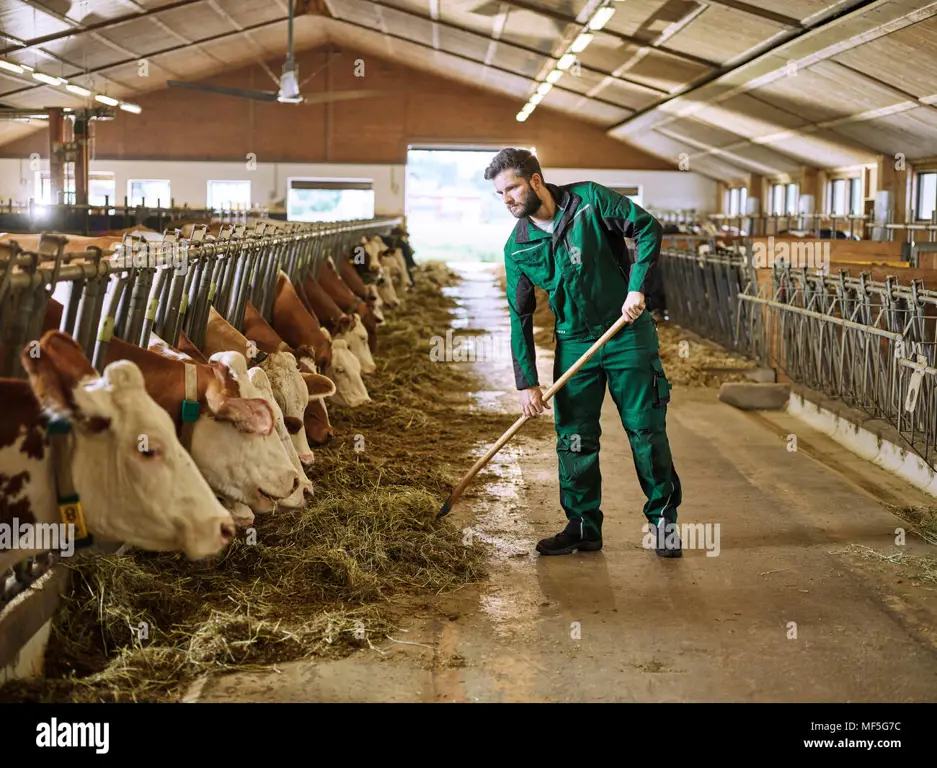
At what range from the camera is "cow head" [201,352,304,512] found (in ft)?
11.6

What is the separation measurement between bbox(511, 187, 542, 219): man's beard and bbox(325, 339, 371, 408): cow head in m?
2.86

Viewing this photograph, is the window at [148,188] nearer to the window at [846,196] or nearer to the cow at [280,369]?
the window at [846,196]

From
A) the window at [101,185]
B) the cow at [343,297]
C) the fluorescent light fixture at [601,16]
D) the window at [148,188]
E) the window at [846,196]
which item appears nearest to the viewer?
the cow at [343,297]

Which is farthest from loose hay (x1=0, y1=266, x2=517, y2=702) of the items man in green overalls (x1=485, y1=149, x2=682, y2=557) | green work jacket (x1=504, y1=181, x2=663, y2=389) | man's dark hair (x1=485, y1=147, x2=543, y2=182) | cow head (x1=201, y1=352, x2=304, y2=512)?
man's dark hair (x1=485, y1=147, x2=543, y2=182)

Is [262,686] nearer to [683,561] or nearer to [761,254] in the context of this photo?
→ [683,561]

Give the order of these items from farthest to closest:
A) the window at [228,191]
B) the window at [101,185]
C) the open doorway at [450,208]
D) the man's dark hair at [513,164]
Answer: the open doorway at [450,208] → the window at [228,191] → the window at [101,185] → the man's dark hair at [513,164]

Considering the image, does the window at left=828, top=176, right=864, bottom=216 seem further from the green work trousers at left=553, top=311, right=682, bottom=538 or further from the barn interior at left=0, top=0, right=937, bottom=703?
the green work trousers at left=553, top=311, right=682, bottom=538

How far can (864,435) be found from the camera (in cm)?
771

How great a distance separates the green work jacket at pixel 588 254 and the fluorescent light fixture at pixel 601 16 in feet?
29.4

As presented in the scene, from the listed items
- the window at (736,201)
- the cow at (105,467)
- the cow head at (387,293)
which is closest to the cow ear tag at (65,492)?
the cow at (105,467)

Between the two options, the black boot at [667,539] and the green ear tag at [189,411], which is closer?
the green ear tag at [189,411]

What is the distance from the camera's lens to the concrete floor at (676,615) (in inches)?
138

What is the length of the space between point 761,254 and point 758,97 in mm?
8050
